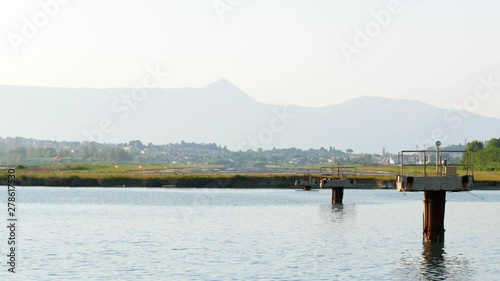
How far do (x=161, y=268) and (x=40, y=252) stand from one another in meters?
10.4

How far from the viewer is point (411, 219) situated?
89875 millimetres

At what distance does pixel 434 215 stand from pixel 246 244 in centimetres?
1242

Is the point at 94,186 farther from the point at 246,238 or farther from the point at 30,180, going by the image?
the point at 246,238

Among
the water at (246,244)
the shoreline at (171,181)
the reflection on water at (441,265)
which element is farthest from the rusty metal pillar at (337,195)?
the shoreline at (171,181)

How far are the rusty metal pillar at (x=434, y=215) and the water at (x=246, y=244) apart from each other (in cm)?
90

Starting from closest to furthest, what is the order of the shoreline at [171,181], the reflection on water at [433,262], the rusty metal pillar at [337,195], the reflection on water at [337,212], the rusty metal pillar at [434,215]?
the reflection on water at [433,262] → the rusty metal pillar at [434,215] → the reflection on water at [337,212] → the rusty metal pillar at [337,195] → the shoreline at [171,181]

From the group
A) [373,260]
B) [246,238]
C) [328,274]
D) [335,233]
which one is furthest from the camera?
[335,233]

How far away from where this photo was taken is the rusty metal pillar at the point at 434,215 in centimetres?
6144

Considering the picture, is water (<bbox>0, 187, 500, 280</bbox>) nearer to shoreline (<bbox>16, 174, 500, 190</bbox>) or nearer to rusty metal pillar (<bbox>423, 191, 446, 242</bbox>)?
rusty metal pillar (<bbox>423, 191, 446, 242</bbox>)

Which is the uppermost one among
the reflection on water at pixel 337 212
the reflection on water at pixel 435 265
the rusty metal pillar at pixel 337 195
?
the rusty metal pillar at pixel 337 195

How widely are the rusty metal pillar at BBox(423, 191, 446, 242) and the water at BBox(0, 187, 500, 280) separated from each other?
2.96 ft

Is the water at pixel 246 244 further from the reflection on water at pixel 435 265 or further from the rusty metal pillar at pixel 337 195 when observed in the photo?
the rusty metal pillar at pixel 337 195

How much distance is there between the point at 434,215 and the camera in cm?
6247

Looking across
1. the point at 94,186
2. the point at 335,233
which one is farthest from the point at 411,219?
the point at 94,186
